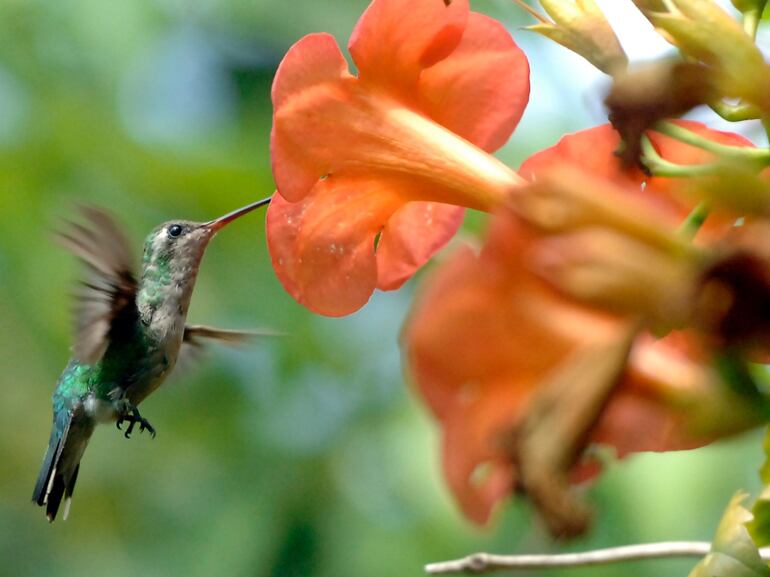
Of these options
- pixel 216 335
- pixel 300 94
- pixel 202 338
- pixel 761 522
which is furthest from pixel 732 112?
pixel 202 338

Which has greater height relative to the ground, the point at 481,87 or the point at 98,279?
the point at 481,87

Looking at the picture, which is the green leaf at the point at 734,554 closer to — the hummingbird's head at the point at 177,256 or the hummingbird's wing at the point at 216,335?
the hummingbird's wing at the point at 216,335

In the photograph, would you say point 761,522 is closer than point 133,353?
Yes

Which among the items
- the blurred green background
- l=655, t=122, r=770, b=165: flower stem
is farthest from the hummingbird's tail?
l=655, t=122, r=770, b=165: flower stem

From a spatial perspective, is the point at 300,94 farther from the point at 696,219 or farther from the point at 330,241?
the point at 696,219

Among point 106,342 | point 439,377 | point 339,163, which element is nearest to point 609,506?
point 106,342

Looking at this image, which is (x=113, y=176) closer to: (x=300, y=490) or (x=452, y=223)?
(x=300, y=490)

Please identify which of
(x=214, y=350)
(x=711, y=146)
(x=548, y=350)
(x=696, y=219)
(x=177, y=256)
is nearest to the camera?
(x=548, y=350)

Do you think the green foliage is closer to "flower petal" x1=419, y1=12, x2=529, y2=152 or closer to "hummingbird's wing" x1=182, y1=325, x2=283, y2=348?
"flower petal" x1=419, y1=12, x2=529, y2=152
